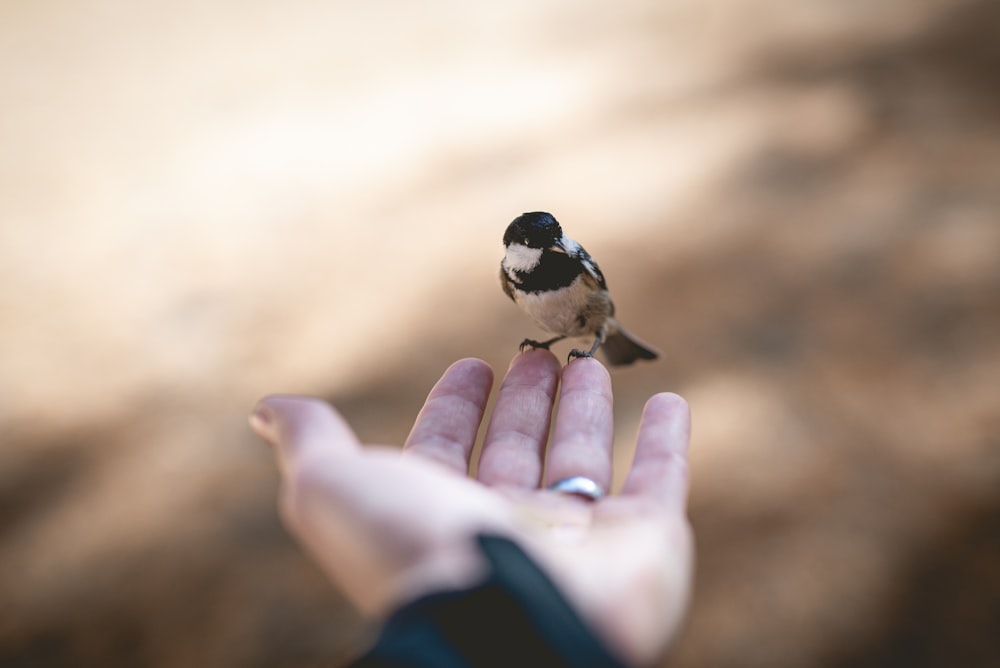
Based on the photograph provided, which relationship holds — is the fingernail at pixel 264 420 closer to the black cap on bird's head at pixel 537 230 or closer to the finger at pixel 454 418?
the finger at pixel 454 418

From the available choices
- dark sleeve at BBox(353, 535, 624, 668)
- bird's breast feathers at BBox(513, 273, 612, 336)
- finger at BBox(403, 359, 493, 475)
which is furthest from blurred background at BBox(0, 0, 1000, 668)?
dark sleeve at BBox(353, 535, 624, 668)

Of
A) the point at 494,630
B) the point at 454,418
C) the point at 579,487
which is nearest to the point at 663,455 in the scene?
the point at 579,487

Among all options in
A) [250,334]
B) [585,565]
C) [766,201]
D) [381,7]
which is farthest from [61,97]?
[585,565]

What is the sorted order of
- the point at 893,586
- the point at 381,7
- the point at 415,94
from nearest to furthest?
the point at 893,586 → the point at 415,94 → the point at 381,7

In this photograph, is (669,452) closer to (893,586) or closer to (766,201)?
(893,586)

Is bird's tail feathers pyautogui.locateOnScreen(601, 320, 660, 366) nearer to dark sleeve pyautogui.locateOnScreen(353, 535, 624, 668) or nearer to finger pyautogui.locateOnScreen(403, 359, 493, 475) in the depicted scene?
finger pyautogui.locateOnScreen(403, 359, 493, 475)

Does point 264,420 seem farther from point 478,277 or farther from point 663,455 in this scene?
point 478,277
